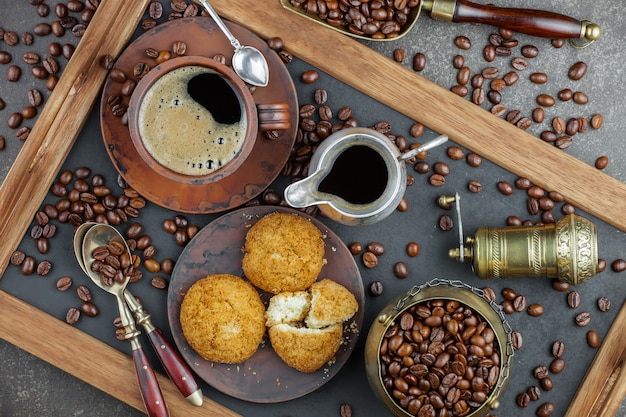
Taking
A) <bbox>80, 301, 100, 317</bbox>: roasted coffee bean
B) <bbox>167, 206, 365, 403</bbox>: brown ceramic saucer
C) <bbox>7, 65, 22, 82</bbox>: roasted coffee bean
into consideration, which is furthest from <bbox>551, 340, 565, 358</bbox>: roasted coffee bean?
<bbox>7, 65, 22, 82</bbox>: roasted coffee bean

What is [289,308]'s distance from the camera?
161cm

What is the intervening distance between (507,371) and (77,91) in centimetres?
115

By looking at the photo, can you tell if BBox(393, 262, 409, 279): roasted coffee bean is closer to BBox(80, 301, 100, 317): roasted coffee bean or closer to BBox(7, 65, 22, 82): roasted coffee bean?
BBox(80, 301, 100, 317): roasted coffee bean

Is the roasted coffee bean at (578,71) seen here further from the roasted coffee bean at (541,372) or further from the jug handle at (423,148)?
the roasted coffee bean at (541,372)

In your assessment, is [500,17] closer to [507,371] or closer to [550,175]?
[550,175]

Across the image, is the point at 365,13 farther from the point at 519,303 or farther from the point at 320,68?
the point at 519,303

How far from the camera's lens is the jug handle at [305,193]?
1397 millimetres

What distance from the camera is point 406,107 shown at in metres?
1.67

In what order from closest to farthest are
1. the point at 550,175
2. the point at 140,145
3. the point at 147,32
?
the point at 140,145 < the point at 147,32 < the point at 550,175

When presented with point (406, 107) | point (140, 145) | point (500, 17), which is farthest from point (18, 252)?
point (500, 17)

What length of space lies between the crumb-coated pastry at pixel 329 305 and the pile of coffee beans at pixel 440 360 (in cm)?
13

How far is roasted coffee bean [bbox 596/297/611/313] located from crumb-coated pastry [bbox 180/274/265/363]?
2.70ft

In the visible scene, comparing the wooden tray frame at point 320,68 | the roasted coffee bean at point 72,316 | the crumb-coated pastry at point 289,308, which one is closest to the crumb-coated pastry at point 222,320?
the crumb-coated pastry at point 289,308

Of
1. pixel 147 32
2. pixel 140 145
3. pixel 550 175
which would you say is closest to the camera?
pixel 140 145
